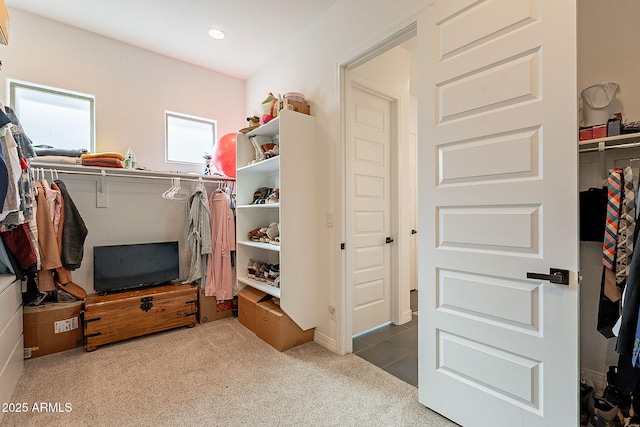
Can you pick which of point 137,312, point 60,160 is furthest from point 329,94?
point 137,312

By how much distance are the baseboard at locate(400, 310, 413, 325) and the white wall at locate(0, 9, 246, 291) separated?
2618 millimetres

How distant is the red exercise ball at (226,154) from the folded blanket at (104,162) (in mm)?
1019

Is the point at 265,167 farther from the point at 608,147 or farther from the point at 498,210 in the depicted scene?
the point at 608,147

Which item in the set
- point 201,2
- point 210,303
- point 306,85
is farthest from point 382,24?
point 210,303

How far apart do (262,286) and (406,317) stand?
1676 millimetres

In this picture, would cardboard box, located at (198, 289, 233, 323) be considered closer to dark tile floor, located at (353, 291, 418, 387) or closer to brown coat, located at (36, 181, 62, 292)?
brown coat, located at (36, 181, 62, 292)

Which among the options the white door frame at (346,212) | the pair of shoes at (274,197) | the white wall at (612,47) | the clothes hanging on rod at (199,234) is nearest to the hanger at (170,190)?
the clothes hanging on rod at (199,234)

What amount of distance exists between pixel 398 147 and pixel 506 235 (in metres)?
1.91

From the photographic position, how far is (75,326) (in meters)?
2.53

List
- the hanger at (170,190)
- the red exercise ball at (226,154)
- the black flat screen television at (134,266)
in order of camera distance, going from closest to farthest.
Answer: the black flat screen television at (134,266) → the hanger at (170,190) → the red exercise ball at (226,154)

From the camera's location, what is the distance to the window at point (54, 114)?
2.71m

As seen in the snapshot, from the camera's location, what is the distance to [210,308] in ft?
10.5

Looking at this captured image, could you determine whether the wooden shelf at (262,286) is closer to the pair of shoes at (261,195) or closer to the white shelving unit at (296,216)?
the white shelving unit at (296,216)

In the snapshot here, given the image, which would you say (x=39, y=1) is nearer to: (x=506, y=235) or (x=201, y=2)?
(x=201, y=2)
